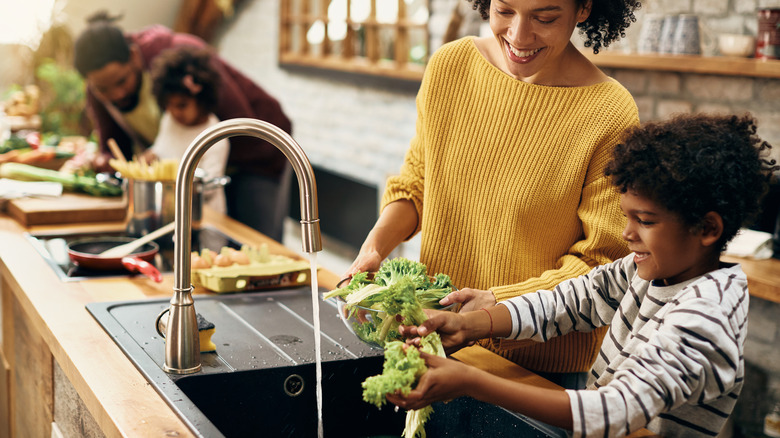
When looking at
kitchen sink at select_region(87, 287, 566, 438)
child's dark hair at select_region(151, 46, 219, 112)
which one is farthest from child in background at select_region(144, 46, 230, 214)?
kitchen sink at select_region(87, 287, 566, 438)

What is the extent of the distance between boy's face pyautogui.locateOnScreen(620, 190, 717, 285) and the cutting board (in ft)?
6.68

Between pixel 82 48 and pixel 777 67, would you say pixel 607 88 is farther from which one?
pixel 82 48

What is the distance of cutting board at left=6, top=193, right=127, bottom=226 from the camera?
262 centimetres

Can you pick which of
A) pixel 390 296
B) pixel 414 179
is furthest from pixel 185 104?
pixel 390 296

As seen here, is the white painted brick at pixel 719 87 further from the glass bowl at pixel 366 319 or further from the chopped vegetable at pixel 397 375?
the chopped vegetable at pixel 397 375

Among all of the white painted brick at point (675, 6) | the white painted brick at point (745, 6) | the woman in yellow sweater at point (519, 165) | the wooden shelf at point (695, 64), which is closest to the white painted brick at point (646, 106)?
the wooden shelf at point (695, 64)

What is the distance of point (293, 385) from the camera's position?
1.56 metres

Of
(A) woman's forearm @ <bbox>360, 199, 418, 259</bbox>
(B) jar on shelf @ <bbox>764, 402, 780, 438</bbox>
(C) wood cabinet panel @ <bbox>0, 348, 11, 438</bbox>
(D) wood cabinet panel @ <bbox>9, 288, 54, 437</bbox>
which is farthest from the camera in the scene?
(B) jar on shelf @ <bbox>764, 402, 780, 438</bbox>

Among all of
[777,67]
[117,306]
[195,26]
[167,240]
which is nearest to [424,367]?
[117,306]

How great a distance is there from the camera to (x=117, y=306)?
5.97 feet

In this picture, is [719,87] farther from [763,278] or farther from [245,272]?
[245,272]

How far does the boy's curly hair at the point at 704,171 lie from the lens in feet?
3.70

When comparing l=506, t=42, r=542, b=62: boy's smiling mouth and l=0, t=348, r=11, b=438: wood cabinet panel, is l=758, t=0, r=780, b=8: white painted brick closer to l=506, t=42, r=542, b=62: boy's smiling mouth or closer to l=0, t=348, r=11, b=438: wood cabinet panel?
l=506, t=42, r=542, b=62: boy's smiling mouth

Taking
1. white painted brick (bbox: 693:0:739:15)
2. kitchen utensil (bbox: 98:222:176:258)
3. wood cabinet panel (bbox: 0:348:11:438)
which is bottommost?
wood cabinet panel (bbox: 0:348:11:438)
